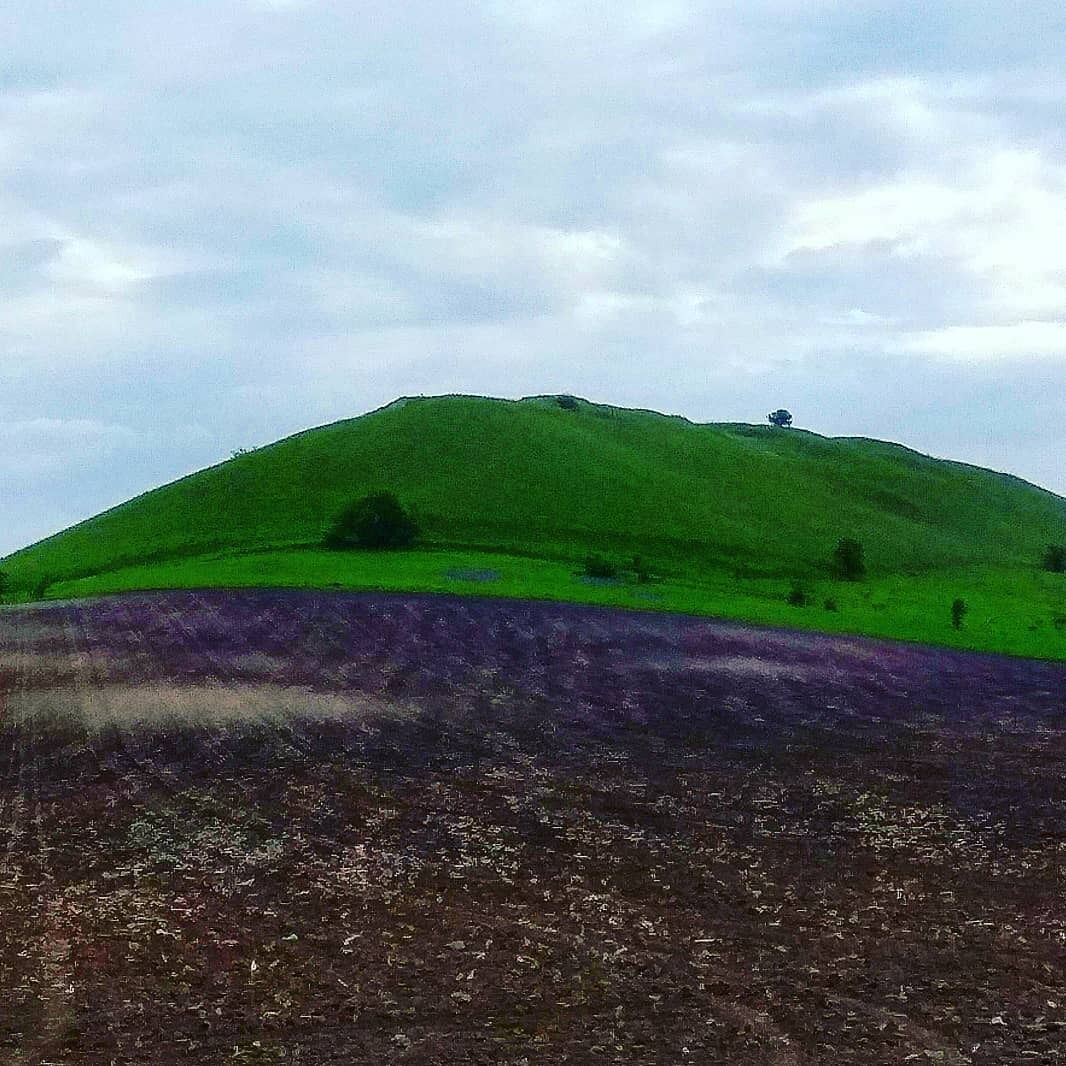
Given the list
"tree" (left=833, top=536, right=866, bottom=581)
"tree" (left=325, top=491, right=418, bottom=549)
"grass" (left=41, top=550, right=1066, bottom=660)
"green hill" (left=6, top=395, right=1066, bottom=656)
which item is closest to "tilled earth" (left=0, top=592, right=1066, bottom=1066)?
"grass" (left=41, top=550, right=1066, bottom=660)

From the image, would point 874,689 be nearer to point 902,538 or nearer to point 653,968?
point 653,968

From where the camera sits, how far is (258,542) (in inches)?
3521

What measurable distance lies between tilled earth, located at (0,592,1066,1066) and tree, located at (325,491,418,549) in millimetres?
50237

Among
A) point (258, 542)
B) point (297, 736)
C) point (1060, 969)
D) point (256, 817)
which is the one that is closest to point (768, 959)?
point (1060, 969)

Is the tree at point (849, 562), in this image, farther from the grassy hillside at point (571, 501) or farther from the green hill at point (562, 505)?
the grassy hillside at point (571, 501)

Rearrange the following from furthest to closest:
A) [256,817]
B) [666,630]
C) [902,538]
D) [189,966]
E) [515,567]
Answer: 1. [902,538]
2. [515,567]
3. [666,630]
4. [256,817]
5. [189,966]

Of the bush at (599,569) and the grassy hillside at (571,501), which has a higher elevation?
the grassy hillside at (571,501)

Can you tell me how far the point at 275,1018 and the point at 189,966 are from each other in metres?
1.76

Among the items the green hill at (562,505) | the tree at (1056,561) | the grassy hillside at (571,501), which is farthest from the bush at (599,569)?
the tree at (1056,561)

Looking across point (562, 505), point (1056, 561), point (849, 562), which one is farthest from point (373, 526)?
point (1056, 561)

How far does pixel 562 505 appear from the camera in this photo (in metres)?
102

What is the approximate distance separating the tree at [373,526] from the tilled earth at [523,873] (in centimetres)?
5024

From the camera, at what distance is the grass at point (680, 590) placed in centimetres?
5806

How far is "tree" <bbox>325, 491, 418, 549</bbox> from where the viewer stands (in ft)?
283
